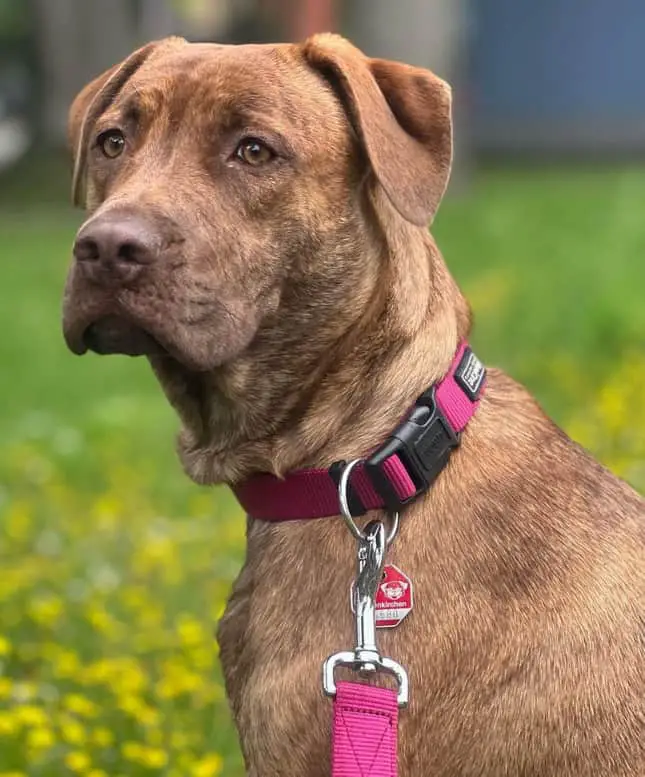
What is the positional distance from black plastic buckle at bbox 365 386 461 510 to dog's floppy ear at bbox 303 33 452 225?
1.49 ft

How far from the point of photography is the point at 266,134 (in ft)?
10.3

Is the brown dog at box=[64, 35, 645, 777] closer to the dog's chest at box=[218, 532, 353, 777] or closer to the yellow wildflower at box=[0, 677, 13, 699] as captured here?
the dog's chest at box=[218, 532, 353, 777]

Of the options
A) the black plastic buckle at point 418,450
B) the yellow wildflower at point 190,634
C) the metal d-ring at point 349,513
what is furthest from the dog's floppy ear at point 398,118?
the yellow wildflower at point 190,634

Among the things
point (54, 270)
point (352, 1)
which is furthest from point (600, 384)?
point (352, 1)

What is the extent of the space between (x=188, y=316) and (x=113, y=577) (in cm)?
266

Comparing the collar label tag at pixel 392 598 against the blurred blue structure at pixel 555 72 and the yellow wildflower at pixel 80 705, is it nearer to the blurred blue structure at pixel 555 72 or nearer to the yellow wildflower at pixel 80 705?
the yellow wildflower at pixel 80 705

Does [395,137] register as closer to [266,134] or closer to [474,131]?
[266,134]

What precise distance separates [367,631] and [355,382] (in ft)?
2.03

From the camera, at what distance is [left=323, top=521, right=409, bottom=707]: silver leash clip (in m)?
2.77

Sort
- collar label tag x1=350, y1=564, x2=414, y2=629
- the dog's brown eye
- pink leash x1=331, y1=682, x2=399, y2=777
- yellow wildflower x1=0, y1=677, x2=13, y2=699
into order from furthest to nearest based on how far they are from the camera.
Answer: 1. yellow wildflower x1=0, y1=677, x2=13, y2=699
2. the dog's brown eye
3. collar label tag x1=350, y1=564, x2=414, y2=629
4. pink leash x1=331, y1=682, x2=399, y2=777

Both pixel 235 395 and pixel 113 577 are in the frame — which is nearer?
pixel 235 395

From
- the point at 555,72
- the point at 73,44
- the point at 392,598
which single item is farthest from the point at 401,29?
the point at 392,598

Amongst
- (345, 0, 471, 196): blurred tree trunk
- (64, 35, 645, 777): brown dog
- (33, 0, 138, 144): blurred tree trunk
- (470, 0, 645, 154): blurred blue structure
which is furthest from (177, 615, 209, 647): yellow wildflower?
(470, 0, 645, 154): blurred blue structure

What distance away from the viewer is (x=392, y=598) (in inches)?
113
